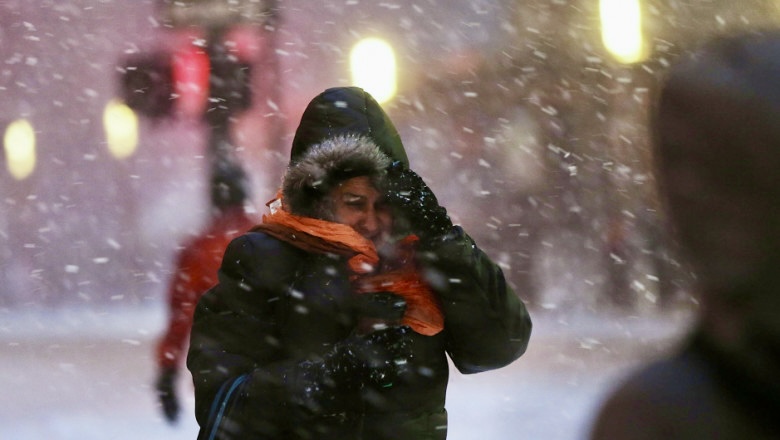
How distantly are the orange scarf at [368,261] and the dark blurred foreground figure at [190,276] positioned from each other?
288cm

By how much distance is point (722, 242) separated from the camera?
557mm

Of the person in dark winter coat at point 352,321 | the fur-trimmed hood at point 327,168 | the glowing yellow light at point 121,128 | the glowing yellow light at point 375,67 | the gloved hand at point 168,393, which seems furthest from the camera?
the glowing yellow light at point 121,128

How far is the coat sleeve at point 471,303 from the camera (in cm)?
199

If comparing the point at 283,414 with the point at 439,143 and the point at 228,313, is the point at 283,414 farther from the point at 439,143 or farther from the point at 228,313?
the point at 439,143

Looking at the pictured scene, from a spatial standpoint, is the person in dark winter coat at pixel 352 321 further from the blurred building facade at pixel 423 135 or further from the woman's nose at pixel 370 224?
the blurred building facade at pixel 423 135

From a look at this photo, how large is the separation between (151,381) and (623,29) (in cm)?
653

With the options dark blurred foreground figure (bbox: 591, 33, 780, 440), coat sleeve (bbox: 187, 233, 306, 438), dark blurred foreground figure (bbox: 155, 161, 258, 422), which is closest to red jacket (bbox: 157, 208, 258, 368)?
dark blurred foreground figure (bbox: 155, 161, 258, 422)

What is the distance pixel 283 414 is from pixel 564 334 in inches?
301

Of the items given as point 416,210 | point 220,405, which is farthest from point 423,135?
point 220,405

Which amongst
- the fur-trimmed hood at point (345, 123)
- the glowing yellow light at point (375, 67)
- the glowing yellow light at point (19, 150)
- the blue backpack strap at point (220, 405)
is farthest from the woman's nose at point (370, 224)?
the glowing yellow light at point (19, 150)

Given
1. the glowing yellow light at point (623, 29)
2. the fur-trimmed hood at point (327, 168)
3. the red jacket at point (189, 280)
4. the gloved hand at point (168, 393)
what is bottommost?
the glowing yellow light at point (623, 29)

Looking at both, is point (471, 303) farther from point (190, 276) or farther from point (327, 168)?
point (190, 276)

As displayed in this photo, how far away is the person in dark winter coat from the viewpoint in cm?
194

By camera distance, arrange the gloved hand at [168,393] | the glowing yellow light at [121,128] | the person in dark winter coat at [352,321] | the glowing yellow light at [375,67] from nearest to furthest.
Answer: the person in dark winter coat at [352,321]
the gloved hand at [168,393]
the glowing yellow light at [375,67]
the glowing yellow light at [121,128]
